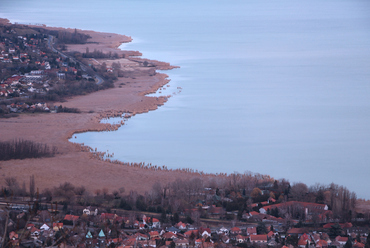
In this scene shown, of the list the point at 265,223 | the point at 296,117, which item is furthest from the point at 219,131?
the point at 265,223

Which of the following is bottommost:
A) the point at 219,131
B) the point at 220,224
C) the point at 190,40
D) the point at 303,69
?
the point at 220,224

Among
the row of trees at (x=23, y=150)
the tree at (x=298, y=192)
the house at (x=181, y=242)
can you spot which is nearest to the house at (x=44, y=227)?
the house at (x=181, y=242)

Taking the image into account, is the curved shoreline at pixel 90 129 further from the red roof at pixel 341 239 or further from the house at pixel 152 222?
the red roof at pixel 341 239

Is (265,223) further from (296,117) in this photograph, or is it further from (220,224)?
(296,117)

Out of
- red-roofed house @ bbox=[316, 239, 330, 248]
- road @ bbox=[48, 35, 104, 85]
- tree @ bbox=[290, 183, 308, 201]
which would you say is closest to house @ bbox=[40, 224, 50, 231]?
red-roofed house @ bbox=[316, 239, 330, 248]

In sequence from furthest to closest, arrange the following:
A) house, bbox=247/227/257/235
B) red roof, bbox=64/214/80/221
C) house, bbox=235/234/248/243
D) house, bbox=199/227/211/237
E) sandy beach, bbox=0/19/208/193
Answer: sandy beach, bbox=0/19/208/193 < red roof, bbox=64/214/80/221 < house, bbox=247/227/257/235 < house, bbox=199/227/211/237 < house, bbox=235/234/248/243

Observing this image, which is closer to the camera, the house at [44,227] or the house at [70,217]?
the house at [44,227]

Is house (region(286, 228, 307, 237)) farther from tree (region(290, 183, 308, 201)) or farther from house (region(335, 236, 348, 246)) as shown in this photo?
tree (region(290, 183, 308, 201))

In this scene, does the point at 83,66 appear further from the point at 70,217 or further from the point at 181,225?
the point at 181,225
